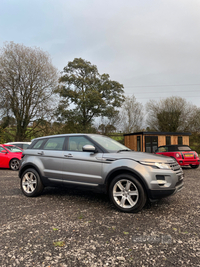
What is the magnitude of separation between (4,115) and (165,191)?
2583cm

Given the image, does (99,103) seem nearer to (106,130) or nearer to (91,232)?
(106,130)

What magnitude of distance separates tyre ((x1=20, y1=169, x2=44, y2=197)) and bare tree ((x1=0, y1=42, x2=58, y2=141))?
21.9m

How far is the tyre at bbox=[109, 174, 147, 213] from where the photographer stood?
400 centimetres

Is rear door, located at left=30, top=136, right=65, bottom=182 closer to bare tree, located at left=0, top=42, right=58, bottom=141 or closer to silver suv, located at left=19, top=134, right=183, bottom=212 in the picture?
silver suv, located at left=19, top=134, right=183, bottom=212

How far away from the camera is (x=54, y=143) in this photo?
5.45 m

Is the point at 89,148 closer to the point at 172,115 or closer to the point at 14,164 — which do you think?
the point at 14,164

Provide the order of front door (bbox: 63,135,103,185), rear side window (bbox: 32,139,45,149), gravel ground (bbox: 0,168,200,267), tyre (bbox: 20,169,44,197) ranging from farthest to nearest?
rear side window (bbox: 32,139,45,149) → tyre (bbox: 20,169,44,197) → front door (bbox: 63,135,103,185) → gravel ground (bbox: 0,168,200,267)

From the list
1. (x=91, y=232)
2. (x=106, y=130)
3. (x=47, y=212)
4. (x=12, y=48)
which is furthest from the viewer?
(x=106, y=130)

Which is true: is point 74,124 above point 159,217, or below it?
above

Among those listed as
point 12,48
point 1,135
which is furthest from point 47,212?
point 12,48

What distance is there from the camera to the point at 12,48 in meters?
25.2

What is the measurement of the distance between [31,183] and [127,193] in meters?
2.74

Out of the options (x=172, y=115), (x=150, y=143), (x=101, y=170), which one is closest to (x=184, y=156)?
(x=101, y=170)

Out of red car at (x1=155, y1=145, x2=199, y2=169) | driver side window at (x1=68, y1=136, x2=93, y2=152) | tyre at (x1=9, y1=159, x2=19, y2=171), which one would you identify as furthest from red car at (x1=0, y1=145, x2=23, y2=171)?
red car at (x1=155, y1=145, x2=199, y2=169)
